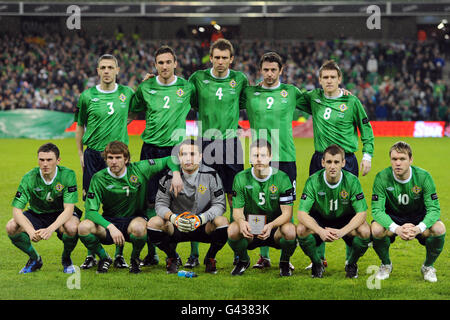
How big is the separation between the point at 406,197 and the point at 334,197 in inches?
25.2

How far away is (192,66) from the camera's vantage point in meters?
28.2

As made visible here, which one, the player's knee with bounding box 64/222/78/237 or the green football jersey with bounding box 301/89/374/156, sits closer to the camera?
the player's knee with bounding box 64/222/78/237

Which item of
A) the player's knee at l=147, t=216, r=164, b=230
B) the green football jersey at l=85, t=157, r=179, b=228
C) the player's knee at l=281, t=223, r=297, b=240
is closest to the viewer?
the player's knee at l=281, t=223, r=297, b=240

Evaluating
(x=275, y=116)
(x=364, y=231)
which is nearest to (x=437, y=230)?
(x=364, y=231)

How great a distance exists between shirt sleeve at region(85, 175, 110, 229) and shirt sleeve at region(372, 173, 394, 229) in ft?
7.80

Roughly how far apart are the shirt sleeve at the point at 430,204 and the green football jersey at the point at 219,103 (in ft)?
6.30

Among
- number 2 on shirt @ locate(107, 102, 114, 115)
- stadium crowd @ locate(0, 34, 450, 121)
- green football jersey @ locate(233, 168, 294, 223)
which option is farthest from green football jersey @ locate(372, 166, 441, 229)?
stadium crowd @ locate(0, 34, 450, 121)

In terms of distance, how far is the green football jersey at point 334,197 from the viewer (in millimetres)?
5332

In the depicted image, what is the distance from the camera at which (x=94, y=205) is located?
17.9 ft

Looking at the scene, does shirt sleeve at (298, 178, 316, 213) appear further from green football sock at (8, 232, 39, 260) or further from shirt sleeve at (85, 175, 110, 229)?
green football sock at (8, 232, 39, 260)

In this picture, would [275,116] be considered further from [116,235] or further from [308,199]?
[116,235]

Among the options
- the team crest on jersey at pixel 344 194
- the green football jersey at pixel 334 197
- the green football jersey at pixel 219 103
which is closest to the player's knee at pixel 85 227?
the green football jersey at pixel 219 103

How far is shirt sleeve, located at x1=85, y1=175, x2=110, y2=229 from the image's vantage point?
538cm

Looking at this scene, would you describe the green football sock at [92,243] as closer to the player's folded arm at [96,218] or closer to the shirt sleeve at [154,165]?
the player's folded arm at [96,218]
